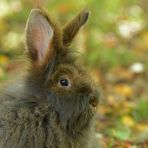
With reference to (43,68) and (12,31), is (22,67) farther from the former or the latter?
(12,31)

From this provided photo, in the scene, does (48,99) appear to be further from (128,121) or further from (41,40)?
(128,121)

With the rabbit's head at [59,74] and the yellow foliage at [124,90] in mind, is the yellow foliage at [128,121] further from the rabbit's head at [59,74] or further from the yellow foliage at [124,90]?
the rabbit's head at [59,74]

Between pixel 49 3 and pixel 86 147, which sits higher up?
pixel 49 3

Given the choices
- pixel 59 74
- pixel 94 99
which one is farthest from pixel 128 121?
pixel 59 74

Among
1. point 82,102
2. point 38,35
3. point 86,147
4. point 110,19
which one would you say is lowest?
point 86,147

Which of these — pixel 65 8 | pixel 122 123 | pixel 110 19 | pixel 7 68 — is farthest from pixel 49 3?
pixel 122 123

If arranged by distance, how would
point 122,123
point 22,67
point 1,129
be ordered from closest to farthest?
point 1,129 < point 22,67 < point 122,123
